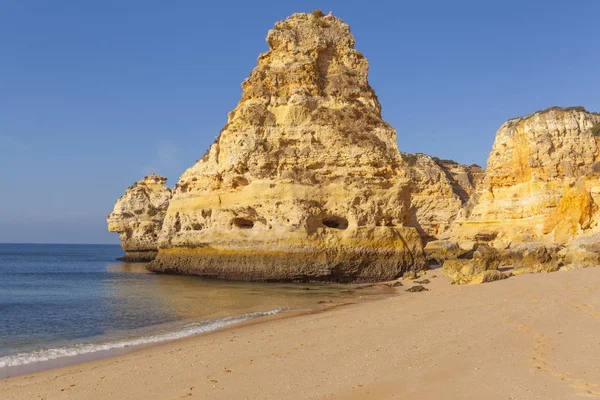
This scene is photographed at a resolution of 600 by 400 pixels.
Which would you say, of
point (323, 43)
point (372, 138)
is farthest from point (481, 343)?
point (323, 43)

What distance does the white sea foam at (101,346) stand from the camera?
343 inches

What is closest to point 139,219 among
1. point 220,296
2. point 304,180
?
point 304,180

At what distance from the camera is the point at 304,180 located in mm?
24766

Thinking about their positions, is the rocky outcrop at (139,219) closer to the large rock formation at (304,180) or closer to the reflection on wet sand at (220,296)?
the large rock formation at (304,180)

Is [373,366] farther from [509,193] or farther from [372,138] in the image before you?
[509,193]

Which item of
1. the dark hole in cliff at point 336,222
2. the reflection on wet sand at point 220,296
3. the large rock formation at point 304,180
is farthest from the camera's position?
the dark hole in cliff at point 336,222

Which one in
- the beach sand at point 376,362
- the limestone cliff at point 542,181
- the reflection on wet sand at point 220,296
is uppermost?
the limestone cliff at point 542,181

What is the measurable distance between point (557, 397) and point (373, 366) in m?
2.28

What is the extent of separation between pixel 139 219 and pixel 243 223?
2964 centimetres

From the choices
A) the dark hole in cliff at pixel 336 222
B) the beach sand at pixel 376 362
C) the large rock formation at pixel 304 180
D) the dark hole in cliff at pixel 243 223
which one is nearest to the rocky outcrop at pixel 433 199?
the large rock formation at pixel 304 180

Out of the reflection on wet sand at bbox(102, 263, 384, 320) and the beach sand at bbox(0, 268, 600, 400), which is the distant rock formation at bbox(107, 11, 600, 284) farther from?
the beach sand at bbox(0, 268, 600, 400)

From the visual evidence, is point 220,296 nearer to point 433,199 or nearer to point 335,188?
point 335,188

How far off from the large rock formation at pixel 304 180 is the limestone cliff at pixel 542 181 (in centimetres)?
864

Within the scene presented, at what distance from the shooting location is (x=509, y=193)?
3381 cm
